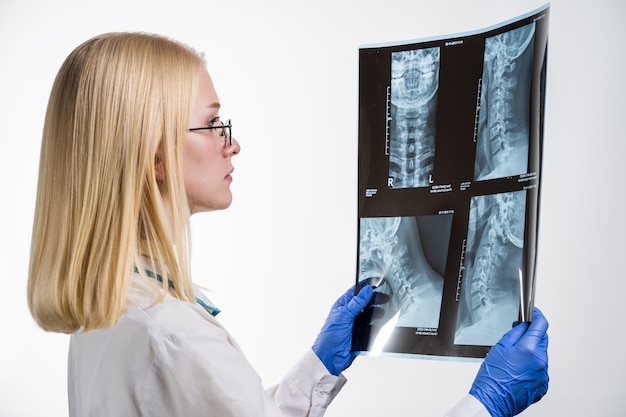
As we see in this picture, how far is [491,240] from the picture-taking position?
1.31 metres

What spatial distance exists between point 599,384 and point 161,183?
5.12ft

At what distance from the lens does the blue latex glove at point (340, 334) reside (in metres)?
1.48

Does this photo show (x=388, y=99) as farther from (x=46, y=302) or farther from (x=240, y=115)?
(x=240, y=115)

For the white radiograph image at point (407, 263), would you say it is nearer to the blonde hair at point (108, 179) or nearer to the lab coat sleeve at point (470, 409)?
the lab coat sleeve at point (470, 409)

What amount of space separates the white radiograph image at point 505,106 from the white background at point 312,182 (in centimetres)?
95

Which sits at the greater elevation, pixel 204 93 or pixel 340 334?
pixel 204 93

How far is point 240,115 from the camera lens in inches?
104

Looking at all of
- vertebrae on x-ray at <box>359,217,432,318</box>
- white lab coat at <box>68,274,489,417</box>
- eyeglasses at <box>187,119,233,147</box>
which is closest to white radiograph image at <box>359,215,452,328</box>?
vertebrae on x-ray at <box>359,217,432,318</box>

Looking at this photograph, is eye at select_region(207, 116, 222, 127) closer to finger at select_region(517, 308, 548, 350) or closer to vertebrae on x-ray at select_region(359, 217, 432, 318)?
vertebrae on x-ray at select_region(359, 217, 432, 318)

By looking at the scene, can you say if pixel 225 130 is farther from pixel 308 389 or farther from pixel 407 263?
pixel 308 389

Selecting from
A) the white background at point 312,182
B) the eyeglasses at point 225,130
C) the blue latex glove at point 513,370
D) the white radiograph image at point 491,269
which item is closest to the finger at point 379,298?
the white radiograph image at point 491,269

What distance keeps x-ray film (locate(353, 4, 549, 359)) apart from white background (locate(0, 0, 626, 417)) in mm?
900

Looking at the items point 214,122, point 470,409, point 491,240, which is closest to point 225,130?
point 214,122

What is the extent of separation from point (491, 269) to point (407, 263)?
0.20 m
